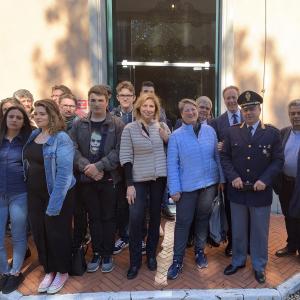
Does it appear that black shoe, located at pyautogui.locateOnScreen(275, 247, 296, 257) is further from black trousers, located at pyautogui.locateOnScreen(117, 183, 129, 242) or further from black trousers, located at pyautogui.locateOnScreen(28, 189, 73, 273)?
black trousers, located at pyautogui.locateOnScreen(28, 189, 73, 273)

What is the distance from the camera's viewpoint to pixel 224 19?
5.84 m

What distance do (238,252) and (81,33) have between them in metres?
4.13

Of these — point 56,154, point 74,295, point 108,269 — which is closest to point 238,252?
point 108,269

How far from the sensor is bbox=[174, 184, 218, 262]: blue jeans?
3750 millimetres

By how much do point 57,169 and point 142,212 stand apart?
98 centimetres

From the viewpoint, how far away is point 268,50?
5770mm

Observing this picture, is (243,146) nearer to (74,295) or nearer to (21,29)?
(74,295)

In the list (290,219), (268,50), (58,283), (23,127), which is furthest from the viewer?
(268,50)

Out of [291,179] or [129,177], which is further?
[291,179]

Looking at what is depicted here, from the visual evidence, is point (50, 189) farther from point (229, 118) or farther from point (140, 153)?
point (229, 118)

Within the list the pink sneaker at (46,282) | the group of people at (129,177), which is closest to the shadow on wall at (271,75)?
the group of people at (129,177)

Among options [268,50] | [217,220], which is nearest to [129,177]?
[217,220]

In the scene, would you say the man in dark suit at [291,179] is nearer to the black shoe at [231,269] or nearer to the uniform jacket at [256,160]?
the uniform jacket at [256,160]

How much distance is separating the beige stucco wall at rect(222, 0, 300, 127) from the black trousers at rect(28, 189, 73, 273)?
142 inches
